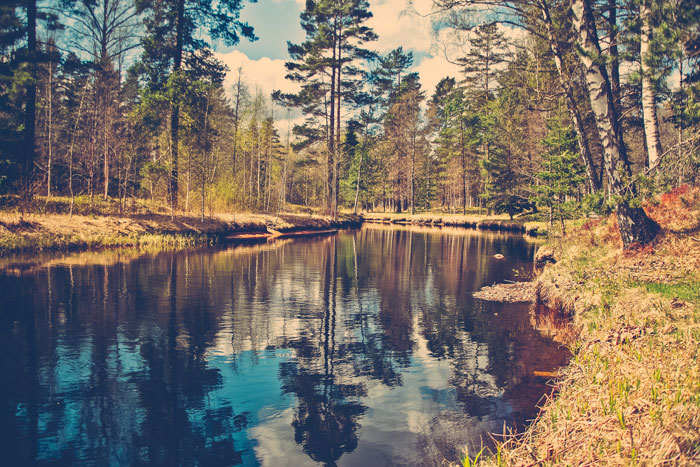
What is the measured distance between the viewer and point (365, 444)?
5.20m

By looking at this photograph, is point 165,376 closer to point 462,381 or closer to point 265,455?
point 265,455

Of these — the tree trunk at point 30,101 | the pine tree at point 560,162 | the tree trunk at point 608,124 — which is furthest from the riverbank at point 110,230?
the tree trunk at point 608,124

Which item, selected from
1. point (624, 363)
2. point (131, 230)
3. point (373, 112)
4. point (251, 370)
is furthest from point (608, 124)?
point (373, 112)

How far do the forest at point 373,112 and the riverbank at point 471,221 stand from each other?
8.06 feet

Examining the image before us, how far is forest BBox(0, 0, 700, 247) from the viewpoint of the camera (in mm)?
9727

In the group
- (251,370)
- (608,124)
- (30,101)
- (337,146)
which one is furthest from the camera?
(337,146)

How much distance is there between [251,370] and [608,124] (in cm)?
982

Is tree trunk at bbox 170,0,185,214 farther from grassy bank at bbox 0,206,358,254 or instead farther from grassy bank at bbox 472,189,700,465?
grassy bank at bbox 472,189,700,465

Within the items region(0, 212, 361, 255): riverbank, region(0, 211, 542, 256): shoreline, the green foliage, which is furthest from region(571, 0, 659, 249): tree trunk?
region(0, 212, 361, 255): riverbank

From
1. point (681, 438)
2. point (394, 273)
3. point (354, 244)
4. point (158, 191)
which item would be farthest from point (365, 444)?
point (158, 191)

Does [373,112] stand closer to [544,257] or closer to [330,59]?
[330,59]

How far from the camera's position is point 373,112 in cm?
6316

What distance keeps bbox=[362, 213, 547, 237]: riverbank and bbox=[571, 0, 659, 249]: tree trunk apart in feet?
97.2

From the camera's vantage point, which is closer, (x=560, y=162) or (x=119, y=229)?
(x=119, y=229)
